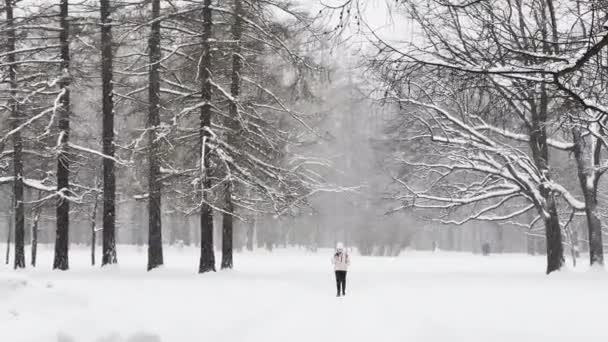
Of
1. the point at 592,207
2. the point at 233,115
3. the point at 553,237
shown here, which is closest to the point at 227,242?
the point at 233,115

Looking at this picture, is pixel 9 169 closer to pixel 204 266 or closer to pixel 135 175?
pixel 135 175

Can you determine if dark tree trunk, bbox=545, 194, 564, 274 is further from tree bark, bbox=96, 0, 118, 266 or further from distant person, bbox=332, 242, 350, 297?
tree bark, bbox=96, 0, 118, 266

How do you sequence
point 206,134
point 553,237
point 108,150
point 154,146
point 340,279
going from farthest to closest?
point 553,237 < point 108,150 < point 206,134 < point 154,146 < point 340,279

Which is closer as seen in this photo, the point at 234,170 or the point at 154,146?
the point at 154,146

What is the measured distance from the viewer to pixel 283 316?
11789 mm

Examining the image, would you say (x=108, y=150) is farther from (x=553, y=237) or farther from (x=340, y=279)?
(x=553, y=237)

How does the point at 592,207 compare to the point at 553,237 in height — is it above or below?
above

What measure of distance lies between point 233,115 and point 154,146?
2.61m

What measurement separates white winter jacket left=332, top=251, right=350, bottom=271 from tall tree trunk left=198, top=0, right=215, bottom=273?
3.98 meters

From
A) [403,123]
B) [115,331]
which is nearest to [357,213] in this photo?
[403,123]

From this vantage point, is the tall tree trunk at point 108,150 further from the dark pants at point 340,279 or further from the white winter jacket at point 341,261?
the dark pants at point 340,279

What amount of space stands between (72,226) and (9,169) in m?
32.1

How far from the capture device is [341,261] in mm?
16734

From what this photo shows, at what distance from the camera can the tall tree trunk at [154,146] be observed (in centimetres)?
1807
